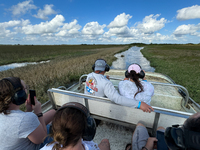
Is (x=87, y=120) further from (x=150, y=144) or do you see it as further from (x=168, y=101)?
(x=168, y=101)

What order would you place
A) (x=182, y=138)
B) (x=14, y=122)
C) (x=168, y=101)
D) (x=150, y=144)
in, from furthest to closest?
(x=168, y=101), (x=150, y=144), (x=14, y=122), (x=182, y=138)

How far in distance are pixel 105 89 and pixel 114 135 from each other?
1133 millimetres

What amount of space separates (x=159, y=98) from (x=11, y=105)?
11.3ft

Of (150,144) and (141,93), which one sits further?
(141,93)

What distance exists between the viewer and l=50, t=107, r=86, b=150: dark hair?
0.75 metres

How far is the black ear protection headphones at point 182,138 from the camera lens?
0.66 metres

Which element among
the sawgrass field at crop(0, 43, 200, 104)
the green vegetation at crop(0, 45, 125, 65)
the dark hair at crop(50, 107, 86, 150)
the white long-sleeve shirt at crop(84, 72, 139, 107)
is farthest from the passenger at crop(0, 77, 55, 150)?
the green vegetation at crop(0, 45, 125, 65)

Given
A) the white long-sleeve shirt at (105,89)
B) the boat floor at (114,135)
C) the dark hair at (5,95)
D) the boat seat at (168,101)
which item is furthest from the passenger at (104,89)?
the boat seat at (168,101)

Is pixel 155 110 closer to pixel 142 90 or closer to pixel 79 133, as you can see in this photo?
pixel 142 90

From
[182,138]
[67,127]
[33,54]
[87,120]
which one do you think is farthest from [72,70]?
[33,54]

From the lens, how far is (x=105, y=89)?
6.16ft

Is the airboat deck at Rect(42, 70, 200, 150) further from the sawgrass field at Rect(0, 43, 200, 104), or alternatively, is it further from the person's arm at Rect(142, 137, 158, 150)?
the sawgrass field at Rect(0, 43, 200, 104)

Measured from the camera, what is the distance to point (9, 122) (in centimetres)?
107

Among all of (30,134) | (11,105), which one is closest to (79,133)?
(30,134)
